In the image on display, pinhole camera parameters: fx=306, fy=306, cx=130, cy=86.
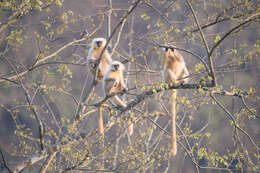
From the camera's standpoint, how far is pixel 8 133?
13562 millimetres

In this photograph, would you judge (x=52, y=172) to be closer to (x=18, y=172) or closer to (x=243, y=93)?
(x=18, y=172)

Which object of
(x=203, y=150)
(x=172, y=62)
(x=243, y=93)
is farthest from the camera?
(x=172, y=62)

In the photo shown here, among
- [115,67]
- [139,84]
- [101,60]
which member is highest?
[101,60]

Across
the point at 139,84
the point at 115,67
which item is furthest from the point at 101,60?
the point at 139,84

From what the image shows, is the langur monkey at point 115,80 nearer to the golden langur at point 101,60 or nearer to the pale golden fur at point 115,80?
the pale golden fur at point 115,80

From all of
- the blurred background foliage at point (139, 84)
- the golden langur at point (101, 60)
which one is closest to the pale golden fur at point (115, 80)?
the blurred background foliage at point (139, 84)

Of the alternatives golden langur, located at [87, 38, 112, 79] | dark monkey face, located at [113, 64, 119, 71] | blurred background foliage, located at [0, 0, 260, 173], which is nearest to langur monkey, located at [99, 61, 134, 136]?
dark monkey face, located at [113, 64, 119, 71]

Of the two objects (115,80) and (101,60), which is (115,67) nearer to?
(115,80)

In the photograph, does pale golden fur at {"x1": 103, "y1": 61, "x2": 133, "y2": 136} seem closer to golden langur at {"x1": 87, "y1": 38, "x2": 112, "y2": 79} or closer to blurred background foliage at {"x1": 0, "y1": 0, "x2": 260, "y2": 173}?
blurred background foliage at {"x1": 0, "y1": 0, "x2": 260, "y2": 173}

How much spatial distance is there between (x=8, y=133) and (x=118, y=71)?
31.5 ft

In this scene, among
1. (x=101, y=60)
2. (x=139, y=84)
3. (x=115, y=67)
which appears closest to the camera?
(x=139, y=84)

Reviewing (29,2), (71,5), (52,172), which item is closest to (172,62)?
(29,2)

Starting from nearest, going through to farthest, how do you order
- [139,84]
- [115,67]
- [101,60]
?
[139,84] → [115,67] → [101,60]

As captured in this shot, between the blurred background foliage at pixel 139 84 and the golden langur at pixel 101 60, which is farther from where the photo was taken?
the golden langur at pixel 101 60
